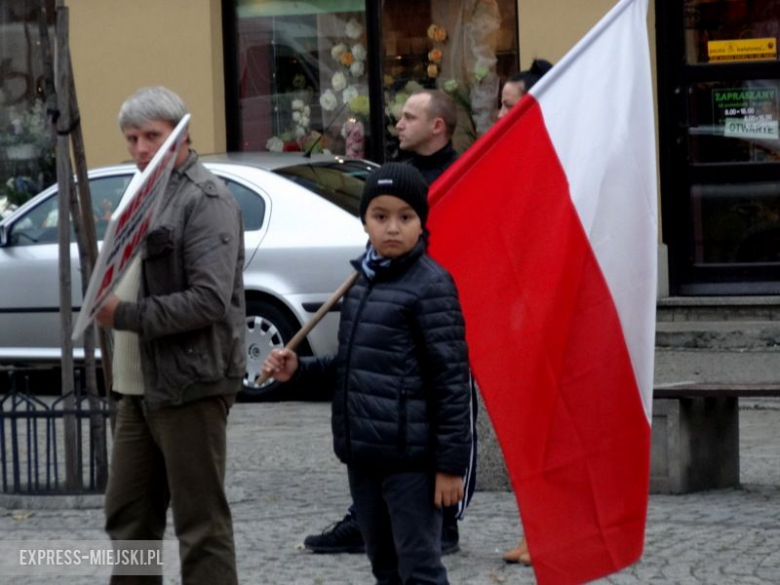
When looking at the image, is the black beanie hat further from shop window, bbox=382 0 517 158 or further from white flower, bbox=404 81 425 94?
white flower, bbox=404 81 425 94

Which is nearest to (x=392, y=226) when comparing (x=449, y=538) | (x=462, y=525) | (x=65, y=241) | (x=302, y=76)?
(x=449, y=538)

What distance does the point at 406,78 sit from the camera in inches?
568

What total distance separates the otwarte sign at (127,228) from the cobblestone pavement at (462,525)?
1.73 metres

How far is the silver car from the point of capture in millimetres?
11219

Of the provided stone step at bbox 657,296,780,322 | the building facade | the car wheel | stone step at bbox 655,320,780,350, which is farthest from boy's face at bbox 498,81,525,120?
the building facade

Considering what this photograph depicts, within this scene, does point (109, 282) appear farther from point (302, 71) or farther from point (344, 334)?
point (302, 71)

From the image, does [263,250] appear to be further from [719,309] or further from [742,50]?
[742,50]

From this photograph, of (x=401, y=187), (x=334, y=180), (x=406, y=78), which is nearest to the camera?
(x=401, y=187)

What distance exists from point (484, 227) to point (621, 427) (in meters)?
0.74

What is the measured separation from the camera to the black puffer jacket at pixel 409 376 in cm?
477

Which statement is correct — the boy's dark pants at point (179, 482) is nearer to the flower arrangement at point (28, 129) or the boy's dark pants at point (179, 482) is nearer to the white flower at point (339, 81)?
the white flower at point (339, 81)

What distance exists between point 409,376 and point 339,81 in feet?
32.8

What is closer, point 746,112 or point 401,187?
point 401,187

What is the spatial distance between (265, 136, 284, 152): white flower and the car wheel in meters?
3.46
